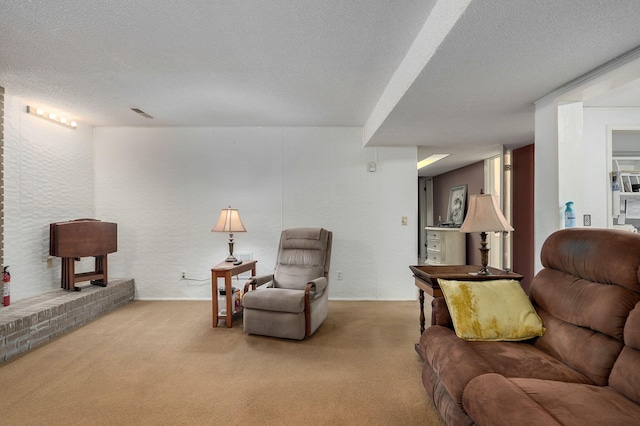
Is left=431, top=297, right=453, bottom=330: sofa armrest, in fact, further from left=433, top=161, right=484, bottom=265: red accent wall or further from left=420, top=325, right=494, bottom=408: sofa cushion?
left=433, top=161, right=484, bottom=265: red accent wall

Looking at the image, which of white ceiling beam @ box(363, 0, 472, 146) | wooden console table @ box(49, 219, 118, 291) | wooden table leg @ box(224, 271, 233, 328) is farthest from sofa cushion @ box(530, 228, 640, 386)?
wooden console table @ box(49, 219, 118, 291)

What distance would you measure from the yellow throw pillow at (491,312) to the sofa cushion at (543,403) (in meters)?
0.48

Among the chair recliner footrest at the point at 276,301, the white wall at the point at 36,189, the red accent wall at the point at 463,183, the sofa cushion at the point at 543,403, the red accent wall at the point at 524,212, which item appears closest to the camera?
the sofa cushion at the point at 543,403

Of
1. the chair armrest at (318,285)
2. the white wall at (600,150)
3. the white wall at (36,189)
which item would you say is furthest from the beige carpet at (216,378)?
the white wall at (600,150)

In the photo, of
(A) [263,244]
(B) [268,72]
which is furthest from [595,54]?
(A) [263,244]

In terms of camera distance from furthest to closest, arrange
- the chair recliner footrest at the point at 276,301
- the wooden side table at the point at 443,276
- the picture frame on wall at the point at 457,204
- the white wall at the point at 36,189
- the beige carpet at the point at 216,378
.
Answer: the picture frame on wall at the point at 457,204
the white wall at the point at 36,189
the chair recliner footrest at the point at 276,301
the wooden side table at the point at 443,276
the beige carpet at the point at 216,378

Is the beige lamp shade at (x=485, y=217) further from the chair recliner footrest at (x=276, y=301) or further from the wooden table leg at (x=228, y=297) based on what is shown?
the wooden table leg at (x=228, y=297)

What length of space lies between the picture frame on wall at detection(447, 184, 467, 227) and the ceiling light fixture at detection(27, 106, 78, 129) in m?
6.44

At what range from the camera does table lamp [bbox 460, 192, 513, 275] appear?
2520mm

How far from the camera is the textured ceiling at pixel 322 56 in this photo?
1.81m

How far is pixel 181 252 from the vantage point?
15.0 feet

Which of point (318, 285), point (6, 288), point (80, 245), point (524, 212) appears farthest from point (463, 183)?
point (6, 288)

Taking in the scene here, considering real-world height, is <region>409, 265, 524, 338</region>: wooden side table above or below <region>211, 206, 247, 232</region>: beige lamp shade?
below

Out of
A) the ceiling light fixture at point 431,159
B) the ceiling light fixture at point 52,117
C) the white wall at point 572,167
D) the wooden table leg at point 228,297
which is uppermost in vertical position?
the ceiling light fixture at point 52,117
